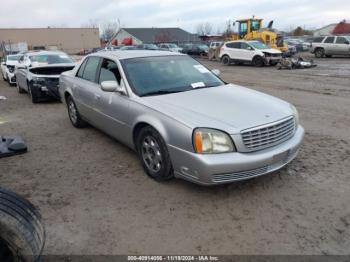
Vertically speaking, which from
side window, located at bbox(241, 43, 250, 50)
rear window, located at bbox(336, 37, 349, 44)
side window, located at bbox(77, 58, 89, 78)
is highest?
rear window, located at bbox(336, 37, 349, 44)

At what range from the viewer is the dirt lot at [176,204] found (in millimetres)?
3012

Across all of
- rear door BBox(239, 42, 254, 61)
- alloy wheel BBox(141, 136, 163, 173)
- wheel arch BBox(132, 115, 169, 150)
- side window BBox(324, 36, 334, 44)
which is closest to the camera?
wheel arch BBox(132, 115, 169, 150)

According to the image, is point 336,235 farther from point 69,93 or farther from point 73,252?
point 69,93

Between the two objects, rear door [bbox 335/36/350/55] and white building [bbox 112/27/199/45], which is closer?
rear door [bbox 335/36/350/55]

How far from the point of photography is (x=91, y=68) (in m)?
5.77

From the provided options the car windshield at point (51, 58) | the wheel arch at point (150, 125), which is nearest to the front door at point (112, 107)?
the wheel arch at point (150, 125)

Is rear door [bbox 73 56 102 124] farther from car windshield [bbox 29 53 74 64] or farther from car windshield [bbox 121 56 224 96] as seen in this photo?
car windshield [bbox 29 53 74 64]

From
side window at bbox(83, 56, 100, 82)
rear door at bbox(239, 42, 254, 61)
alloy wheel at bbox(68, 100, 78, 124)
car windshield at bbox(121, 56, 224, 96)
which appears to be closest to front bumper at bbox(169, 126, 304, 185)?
car windshield at bbox(121, 56, 224, 96)

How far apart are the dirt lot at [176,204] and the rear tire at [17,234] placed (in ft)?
2.47

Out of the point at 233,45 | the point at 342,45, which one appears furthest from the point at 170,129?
the point at 342,45

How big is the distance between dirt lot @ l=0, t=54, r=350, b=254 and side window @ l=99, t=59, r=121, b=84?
118 centimetres

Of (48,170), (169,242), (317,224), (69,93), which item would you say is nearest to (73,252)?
(169,242)

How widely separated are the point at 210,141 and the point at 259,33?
23.9 metres

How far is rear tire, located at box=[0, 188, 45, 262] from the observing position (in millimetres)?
2180
